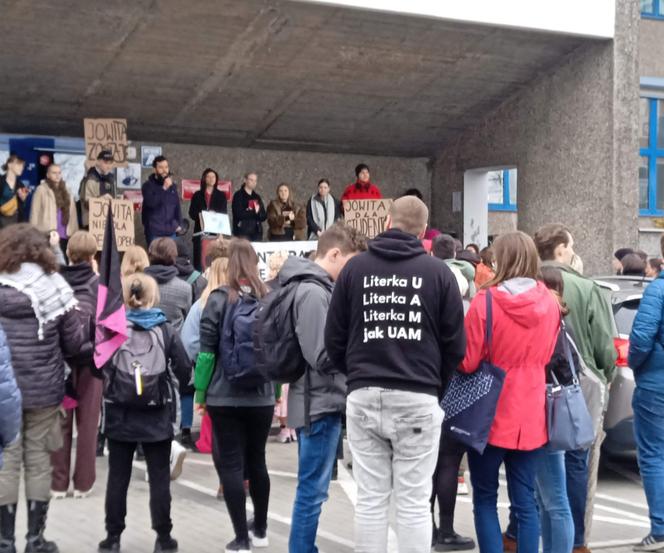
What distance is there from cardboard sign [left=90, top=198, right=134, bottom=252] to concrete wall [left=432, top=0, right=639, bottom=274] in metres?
7.43

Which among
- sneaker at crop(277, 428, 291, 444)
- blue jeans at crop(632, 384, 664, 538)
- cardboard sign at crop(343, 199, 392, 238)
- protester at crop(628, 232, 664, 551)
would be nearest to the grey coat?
protester at crop(628, 232, 664, 551)

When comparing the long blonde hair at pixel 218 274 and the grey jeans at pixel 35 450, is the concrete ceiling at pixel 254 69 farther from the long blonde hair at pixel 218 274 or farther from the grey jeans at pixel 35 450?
the grey jeans at pixel 35 450

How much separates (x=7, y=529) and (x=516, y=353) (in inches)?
123

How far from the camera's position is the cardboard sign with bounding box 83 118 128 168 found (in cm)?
1669

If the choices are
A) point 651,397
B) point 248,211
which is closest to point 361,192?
point 248,211

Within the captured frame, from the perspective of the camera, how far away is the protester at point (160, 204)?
56.6ft

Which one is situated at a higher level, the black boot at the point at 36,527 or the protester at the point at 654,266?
the protester at the point at 654,266

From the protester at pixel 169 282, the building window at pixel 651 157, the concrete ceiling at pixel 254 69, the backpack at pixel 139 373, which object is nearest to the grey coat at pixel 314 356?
the backpack at pixel 139 373

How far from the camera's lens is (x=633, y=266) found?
12320 mm

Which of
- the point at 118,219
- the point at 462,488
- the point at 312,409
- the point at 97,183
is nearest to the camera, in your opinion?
the point at 312,409

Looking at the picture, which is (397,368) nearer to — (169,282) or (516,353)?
(516,353)

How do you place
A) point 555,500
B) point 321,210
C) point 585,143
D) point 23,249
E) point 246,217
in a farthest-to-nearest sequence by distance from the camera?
point 585,143
point 321,210
point 246,217
point 23,249
point 555,500

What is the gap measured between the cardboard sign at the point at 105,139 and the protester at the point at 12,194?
3.40ft

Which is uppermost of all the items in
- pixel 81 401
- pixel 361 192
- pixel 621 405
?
pixel 361 192
